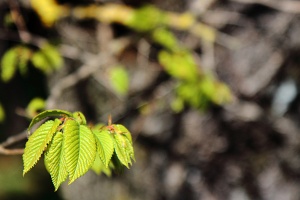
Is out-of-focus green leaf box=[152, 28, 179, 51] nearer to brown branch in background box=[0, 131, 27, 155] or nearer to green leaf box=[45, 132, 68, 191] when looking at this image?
brown branch in background box=[0, 131, 27, 155]

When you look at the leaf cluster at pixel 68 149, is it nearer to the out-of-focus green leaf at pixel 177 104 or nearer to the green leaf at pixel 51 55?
the green leaf at pixel 51 55

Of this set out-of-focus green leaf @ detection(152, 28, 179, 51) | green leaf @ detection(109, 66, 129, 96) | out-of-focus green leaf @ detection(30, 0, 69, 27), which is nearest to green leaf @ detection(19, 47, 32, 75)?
out-of-focus green leaf @ detection(30, 0, 69, 27)

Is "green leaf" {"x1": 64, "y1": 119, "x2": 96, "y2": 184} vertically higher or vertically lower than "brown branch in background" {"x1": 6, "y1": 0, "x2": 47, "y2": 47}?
higher

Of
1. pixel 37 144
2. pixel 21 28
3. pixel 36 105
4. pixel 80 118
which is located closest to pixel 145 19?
pixel 21 28

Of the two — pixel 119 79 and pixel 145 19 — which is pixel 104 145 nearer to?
pixel 119 79

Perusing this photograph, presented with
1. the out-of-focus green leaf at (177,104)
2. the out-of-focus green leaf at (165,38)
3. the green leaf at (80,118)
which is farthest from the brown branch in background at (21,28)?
the green leaf at (80,118)
